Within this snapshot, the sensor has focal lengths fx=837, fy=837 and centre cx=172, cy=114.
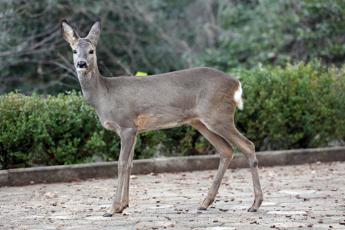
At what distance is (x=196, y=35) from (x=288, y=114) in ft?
26.0

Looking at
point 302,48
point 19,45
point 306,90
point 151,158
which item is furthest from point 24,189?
point 302,48

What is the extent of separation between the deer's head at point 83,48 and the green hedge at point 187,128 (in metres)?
2.56

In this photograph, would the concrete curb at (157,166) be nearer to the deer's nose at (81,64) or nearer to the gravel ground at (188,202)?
the gravel ground at (188,202)

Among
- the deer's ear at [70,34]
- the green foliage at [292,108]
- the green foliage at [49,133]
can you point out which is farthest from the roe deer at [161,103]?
the green foliage at [292,108]

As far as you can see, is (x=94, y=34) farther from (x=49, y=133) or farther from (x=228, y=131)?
(x=49, y=133)

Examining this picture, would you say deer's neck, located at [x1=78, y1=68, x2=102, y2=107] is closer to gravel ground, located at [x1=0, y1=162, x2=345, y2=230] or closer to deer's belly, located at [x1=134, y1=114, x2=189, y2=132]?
deer's belly, located at [x1=134, y1=114, x2=189, y2=132]

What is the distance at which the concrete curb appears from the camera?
10031 mm

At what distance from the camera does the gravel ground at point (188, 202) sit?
6953 mm

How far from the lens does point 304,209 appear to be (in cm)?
750

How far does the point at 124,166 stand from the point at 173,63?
32.4ft

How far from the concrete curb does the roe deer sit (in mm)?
2298

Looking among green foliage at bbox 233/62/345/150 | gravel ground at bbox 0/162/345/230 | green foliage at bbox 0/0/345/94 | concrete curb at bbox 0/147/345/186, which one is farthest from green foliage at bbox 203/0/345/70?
gravel ground at bbox 0/162/345/230

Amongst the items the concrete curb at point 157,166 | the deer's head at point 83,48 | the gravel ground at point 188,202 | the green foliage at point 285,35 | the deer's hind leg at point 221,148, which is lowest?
the gravel ground at point 188,202

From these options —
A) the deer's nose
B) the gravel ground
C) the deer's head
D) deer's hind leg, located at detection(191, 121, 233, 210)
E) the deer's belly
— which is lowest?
the gravel ground
